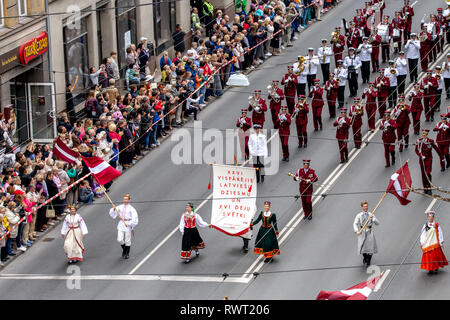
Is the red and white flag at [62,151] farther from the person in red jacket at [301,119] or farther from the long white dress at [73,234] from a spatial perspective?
the person in red jacket at [301,119]

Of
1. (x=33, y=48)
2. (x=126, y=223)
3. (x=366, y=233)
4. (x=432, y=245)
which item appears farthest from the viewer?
(x=33, y=48)

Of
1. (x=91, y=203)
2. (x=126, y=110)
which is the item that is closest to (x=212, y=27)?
(x=126, y=110)

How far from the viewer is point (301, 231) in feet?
110

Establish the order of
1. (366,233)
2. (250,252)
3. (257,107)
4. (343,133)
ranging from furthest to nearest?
(257,107)
(343,133)
(250,252)
(366,233)

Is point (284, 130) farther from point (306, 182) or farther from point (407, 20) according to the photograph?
point (407, 20)

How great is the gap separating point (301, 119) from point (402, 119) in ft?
10.1

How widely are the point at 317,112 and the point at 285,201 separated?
5444 mm

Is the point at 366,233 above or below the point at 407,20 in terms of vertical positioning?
below

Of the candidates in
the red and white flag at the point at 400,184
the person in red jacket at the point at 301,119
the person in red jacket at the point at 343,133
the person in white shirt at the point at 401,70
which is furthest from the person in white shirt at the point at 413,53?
the red and white flag at the point at 400,184

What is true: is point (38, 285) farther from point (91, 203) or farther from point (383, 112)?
point (383, 112)

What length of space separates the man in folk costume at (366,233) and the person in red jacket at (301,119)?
7778mm

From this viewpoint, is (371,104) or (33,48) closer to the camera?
(33,48)

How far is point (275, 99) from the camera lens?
39844mm

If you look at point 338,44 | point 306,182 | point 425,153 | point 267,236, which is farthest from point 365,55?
point 267,236
